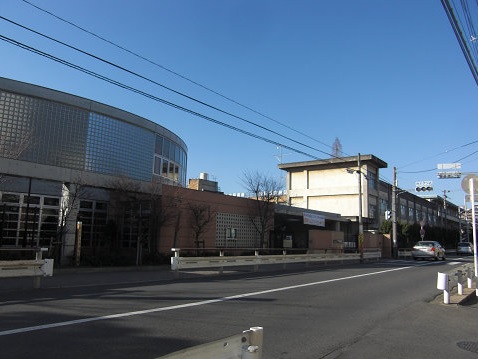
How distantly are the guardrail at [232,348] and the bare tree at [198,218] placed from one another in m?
23.0

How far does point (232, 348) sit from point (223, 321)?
5.36 meters

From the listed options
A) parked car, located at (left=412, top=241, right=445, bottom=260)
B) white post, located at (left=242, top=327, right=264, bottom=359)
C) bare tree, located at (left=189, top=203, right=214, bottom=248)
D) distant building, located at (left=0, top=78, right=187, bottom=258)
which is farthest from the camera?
parked car, located at (left=412, top=241, right=445, bottom=260)

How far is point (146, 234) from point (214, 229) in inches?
249

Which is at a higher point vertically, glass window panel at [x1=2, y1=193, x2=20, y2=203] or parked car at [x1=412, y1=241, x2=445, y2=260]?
glass window panel at [x1=2, y1=193, x2=20, y2=203]

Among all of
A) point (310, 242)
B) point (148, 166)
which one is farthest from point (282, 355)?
point (310, 242)

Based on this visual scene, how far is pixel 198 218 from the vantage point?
26.4 metres

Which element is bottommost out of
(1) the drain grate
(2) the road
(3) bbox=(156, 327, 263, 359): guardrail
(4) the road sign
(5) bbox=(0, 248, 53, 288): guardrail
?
(1) the drain grate

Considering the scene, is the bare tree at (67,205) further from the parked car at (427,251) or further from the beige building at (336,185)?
the beige building at (336,185)

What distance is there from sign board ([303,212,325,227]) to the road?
81.5 ft

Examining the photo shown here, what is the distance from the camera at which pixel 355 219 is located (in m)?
55.4

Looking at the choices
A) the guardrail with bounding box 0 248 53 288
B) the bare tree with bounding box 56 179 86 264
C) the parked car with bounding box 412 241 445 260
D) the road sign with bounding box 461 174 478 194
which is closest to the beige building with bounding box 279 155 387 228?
the parked car with bounding box 412 241 445 260

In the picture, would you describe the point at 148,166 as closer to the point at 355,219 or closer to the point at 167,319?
the point at 167,319

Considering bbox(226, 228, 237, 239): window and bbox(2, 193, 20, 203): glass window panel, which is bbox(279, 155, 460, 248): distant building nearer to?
bbox(226, 228, 237, 239): window

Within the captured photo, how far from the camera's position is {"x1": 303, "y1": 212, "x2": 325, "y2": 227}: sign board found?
39156mm
